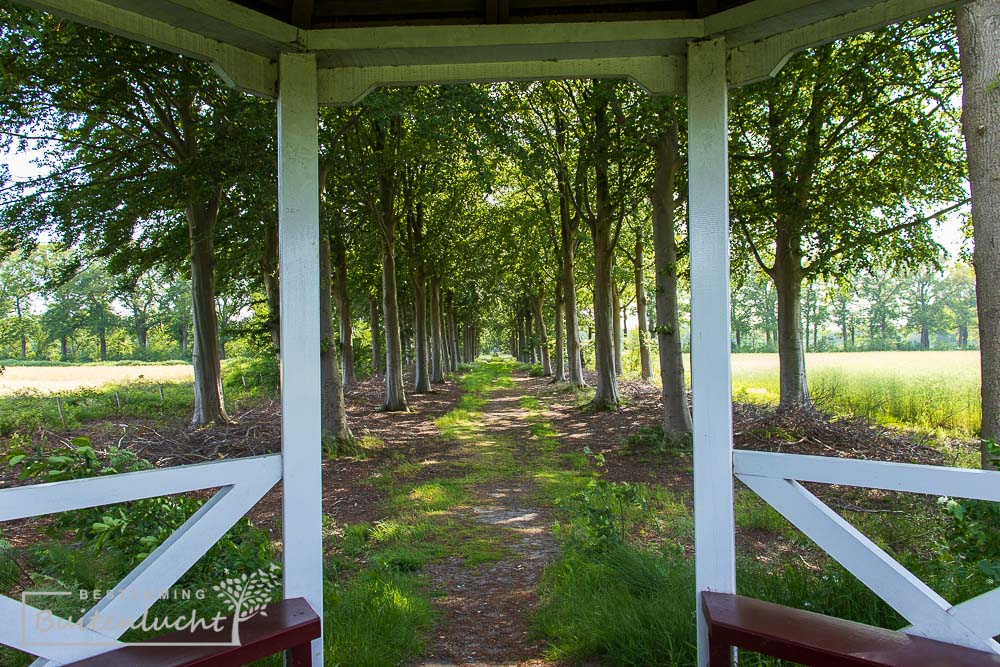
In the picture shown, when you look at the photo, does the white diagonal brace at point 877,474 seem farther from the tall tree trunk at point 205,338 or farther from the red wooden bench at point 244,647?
the tall tree trunk at point 205,338

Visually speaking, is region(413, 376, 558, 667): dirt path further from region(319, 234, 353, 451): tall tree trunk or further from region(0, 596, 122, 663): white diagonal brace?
region(319, 234, 353, 451): tall tree trunk

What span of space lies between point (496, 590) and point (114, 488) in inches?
119

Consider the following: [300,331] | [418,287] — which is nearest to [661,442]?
[300,331]

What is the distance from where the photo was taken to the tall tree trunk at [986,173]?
4.26m

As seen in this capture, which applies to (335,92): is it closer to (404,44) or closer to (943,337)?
(404,44)

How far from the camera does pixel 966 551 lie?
10.7ft

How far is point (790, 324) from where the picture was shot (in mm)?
11109

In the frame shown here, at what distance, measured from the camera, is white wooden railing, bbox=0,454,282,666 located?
1.99m

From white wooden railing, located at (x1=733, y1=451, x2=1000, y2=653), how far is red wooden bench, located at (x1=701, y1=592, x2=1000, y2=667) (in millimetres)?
80

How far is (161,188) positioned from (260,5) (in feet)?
21.5

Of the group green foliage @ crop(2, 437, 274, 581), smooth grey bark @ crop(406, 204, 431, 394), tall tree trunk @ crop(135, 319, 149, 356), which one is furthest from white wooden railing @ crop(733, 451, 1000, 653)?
tall tree trunk @ crop(135, 319, 149, 356)

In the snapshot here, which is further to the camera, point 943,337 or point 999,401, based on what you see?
point 943,337

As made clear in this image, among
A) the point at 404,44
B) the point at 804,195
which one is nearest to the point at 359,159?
the point at 804,195

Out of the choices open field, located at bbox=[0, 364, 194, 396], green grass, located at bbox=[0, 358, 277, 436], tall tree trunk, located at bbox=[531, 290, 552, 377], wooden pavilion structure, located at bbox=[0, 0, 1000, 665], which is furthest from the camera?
tall tree trunk, located at bbox=[531, 290, 552, 377]
